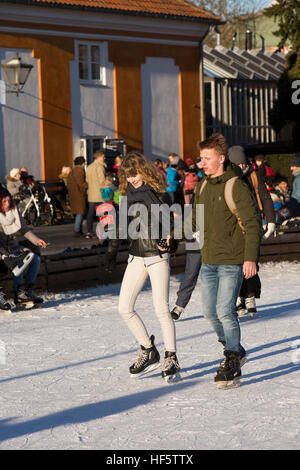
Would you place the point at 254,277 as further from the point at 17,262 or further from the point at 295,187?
the point at 295,187

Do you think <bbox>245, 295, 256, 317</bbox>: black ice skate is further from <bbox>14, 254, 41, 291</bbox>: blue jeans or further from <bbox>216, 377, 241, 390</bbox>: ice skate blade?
<bbox>216, 377, 241, 390</bbox>: ice skate blade

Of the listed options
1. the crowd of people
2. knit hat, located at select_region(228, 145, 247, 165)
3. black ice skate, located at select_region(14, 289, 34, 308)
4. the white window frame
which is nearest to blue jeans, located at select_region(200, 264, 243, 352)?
the crowd of people

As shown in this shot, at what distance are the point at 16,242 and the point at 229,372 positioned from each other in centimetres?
482

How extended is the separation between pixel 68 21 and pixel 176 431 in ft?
65.8

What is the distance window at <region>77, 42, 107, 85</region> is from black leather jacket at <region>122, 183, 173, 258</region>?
18.6 meters

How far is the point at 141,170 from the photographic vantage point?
A: 7.11m

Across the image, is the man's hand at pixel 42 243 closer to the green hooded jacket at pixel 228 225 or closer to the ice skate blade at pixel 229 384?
the green hooded jacket at pixel 228 225

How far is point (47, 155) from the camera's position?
2425cm

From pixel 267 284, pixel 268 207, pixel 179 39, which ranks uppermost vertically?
pixel 179 39

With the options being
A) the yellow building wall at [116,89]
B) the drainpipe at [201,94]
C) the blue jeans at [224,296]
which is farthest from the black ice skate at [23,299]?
the drainpipe at [201,94]

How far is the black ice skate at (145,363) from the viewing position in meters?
7.26

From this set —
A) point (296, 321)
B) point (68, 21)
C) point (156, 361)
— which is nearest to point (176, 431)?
point (156, 361)

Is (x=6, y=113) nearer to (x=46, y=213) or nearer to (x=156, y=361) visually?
(x=46, y=213)

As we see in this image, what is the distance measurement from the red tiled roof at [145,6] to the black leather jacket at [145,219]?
1673 cm
